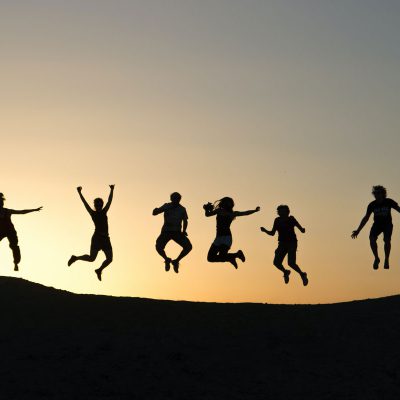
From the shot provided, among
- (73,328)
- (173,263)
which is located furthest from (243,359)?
(173,263)

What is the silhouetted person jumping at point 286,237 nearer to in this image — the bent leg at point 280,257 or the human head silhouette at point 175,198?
the bent leg at point 280,257

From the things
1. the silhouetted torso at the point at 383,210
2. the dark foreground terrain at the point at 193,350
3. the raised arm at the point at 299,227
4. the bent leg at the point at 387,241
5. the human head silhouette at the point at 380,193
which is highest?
the human head silhouette at the point at 380,193

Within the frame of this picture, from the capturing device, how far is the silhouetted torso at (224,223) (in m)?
21.1

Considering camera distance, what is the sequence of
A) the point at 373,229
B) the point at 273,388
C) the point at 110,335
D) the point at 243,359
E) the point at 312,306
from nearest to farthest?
the point at 273,388, the point at 243,359, the point at 110,335, the point at 312,306, the point at 373,229

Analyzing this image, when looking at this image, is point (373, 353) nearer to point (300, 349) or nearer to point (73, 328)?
point (300, 349)

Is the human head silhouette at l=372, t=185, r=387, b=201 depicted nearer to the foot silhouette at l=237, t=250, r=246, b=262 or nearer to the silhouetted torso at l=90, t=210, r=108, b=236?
the foot silhouette at l=237, t=250, r=246, b=262

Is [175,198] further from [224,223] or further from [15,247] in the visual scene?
[15,247]

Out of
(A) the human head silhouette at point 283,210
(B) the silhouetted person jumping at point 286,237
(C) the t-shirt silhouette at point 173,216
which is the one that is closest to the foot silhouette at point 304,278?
(B) the silhouetted person jumping at point 286,237

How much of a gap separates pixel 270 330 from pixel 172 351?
7.49ft

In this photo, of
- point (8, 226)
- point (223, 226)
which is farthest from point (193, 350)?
point (8, 226)

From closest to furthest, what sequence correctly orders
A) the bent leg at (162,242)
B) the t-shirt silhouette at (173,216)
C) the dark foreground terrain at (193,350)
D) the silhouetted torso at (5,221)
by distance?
1. the dark foreground terrain at (193,350)
2. the t-shirt silhouette at (173,216)
3. the bent leg at (162,242)
4. the silhouetted torso at (5,221)

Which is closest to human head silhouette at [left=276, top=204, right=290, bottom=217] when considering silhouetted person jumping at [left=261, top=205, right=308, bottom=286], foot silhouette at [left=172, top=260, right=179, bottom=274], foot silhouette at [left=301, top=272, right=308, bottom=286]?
silhouetted person jumping at [left=261, top=205, right=308, bottom=286]

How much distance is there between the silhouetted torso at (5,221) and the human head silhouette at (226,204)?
5275 mm

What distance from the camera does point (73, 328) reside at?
16641mm
